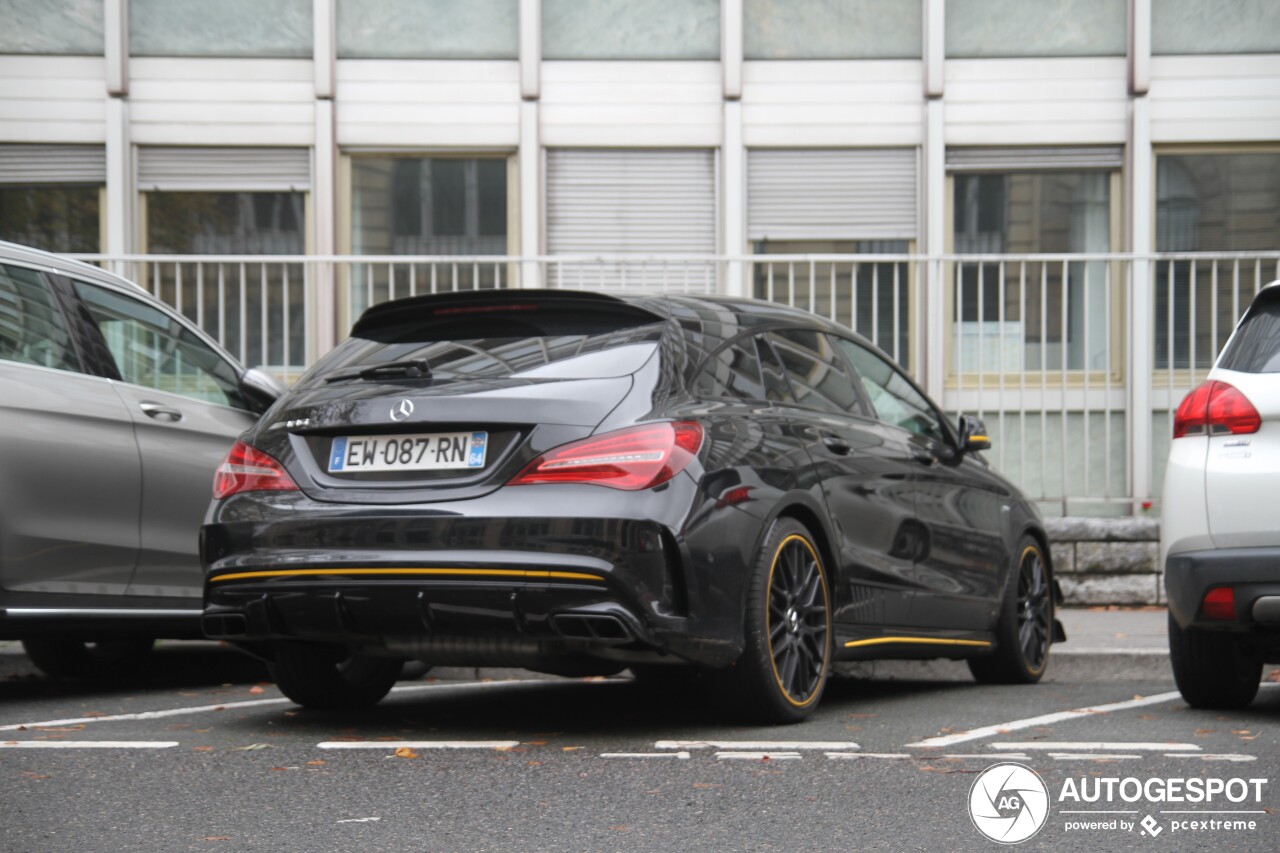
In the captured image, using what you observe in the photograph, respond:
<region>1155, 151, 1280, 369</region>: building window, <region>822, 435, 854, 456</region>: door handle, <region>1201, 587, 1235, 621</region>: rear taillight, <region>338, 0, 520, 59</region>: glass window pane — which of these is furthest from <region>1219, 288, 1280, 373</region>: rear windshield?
<region>338, 0, 520, 59</region>: glass window pane

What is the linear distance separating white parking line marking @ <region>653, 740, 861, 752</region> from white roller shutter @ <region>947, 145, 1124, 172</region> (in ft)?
29.8

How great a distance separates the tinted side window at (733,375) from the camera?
5980 mm

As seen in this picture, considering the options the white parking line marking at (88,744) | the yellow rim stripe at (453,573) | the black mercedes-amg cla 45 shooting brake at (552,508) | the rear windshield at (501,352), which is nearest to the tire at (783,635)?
the black mercedes-amg cla 45 shooting brake at (552,508)

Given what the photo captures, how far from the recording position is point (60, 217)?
46.3 feet

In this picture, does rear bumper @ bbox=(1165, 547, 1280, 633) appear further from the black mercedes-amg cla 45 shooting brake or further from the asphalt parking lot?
the black mercedes-amg cla 45 shooting brake

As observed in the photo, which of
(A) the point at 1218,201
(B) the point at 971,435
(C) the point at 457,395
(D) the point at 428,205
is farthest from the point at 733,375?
(A) the point at 1218,201

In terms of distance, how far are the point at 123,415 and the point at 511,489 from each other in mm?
2424

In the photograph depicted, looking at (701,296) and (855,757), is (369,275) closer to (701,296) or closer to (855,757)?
(701,296)

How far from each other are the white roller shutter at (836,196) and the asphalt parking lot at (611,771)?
696cm

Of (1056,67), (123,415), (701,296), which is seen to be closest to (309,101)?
(1056,67)

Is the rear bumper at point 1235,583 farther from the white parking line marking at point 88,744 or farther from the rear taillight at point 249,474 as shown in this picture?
the white parking line marking at point 88,744

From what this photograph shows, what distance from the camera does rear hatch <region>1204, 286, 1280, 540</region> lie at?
591 centimetres

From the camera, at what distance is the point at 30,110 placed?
1398 cm

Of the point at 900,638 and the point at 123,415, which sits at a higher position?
the point at 123,415
